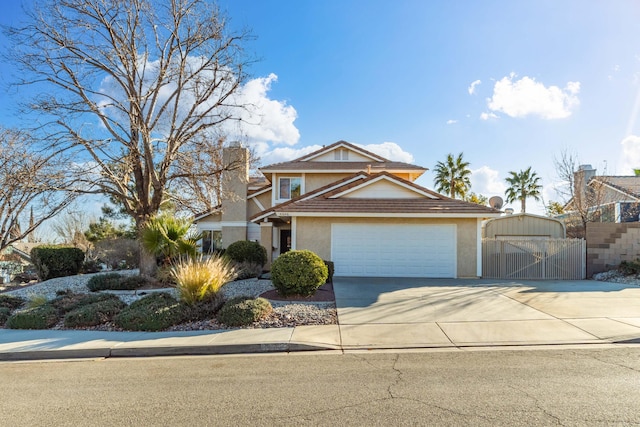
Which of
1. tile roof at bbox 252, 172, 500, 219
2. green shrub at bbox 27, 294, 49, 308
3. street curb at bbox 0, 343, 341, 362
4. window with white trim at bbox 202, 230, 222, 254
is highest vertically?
tile roof at bbox 252, 172, 500, 219

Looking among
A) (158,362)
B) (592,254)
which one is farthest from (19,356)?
(592,254)

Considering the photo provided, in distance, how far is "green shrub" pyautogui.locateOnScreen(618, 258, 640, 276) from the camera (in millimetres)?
14719

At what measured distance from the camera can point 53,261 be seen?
1712 cm

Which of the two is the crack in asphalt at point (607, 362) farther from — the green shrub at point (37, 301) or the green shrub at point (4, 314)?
the green shrub at point (4, 314)

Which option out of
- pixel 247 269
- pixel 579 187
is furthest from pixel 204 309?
pixel 579 187

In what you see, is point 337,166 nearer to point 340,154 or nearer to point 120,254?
point 340,154

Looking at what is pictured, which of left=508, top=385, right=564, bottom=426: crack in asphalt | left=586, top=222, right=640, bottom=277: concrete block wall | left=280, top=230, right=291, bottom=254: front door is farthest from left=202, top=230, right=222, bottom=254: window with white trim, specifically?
left=508, top=385, right=564, bottom=426: crack in asphalt

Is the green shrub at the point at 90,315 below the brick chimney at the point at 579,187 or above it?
below

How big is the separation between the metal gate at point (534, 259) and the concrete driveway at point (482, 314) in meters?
2.26

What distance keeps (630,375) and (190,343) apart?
278 inches

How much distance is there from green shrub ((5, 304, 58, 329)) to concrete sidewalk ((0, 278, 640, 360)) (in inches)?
11.5

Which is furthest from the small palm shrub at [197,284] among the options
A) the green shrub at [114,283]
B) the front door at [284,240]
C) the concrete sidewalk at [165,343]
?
the front door at [284,240]

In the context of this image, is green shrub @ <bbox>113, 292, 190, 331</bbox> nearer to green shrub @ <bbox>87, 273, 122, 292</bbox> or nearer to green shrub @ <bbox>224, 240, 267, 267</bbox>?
green shrub @ <bbox>87, 273, 122, 292</bbox>

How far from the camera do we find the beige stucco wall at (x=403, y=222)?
1559cm
